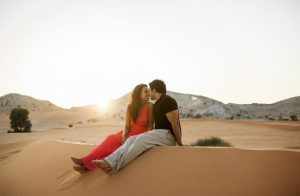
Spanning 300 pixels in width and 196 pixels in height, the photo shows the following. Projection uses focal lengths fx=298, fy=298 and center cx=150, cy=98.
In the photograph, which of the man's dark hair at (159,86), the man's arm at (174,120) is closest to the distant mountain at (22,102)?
the man's dark hair at (159,86)

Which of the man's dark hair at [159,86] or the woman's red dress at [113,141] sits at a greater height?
the man's dark hair at [159,86]

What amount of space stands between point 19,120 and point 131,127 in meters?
29.9

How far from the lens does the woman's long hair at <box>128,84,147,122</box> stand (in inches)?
238

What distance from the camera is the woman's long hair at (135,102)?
6039 millimetres

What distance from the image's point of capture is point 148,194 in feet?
14.7

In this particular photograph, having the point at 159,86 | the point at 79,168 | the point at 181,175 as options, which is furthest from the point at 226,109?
the point at 181,175

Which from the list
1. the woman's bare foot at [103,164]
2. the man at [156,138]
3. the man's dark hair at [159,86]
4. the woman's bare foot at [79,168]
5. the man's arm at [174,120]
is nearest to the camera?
the woman's bare foot at [103,164]

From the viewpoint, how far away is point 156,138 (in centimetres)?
552

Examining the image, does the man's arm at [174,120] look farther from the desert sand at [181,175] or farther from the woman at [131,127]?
the woman at [131,127]

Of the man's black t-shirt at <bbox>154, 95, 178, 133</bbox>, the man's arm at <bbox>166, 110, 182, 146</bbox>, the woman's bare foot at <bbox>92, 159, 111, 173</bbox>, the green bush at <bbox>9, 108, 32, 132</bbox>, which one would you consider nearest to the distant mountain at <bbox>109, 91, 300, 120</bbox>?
the green bush at <bbox>9, 108, 32, 132</bbox>

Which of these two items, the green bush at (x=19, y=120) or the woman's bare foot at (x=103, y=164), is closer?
the woman's bare foot at (x=103, y=164)

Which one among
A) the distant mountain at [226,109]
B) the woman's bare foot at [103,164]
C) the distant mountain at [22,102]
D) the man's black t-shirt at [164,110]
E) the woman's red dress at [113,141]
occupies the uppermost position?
the distant mountain at [22,102]

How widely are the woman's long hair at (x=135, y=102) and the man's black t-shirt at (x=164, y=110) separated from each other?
0.52 meters

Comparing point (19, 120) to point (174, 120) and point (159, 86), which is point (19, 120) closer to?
point (159, 86)
